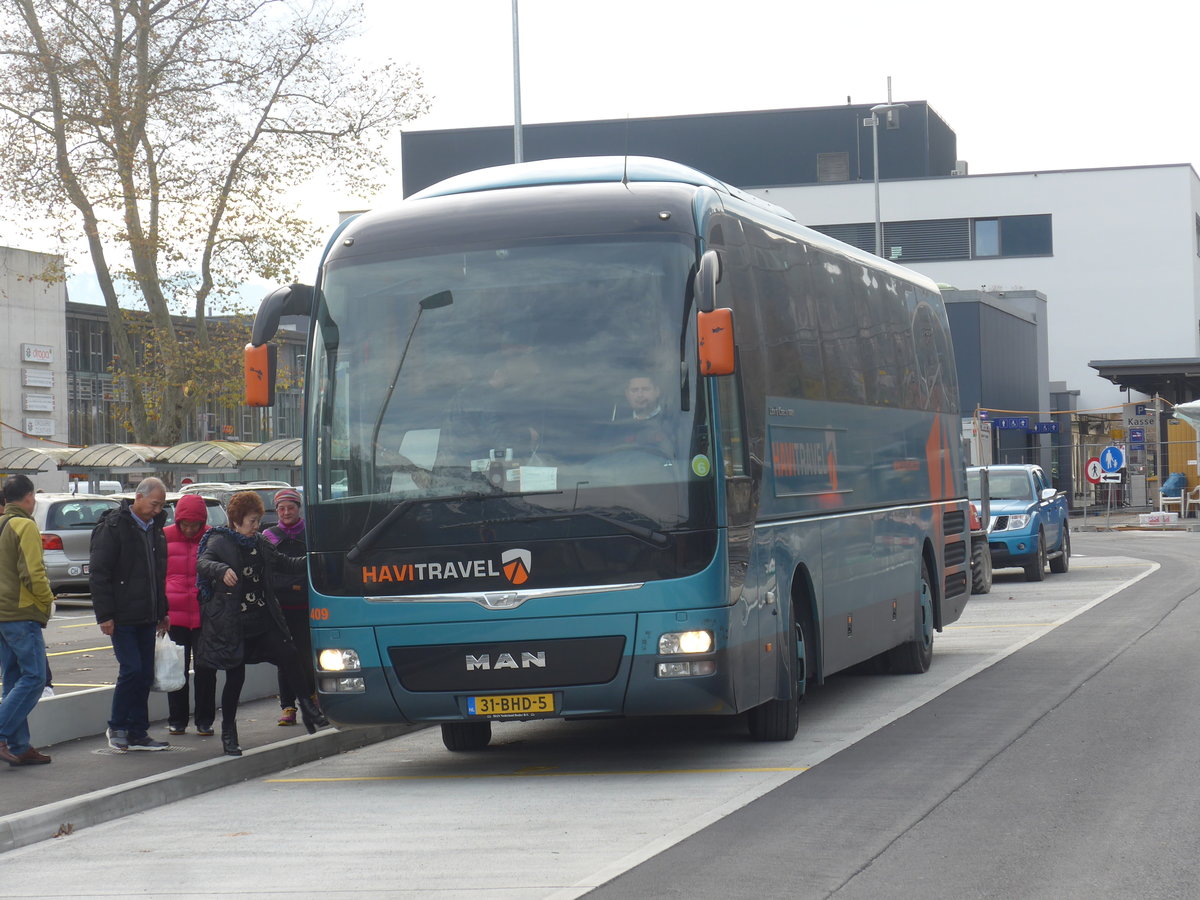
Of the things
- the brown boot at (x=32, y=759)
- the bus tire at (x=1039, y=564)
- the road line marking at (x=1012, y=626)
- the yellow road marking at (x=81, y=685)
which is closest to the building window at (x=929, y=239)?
the bus tire at (x=1039, y=564)

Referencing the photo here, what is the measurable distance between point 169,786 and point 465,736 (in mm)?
2315

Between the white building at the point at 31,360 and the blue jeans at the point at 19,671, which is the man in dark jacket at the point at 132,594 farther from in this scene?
the white building at the point at 31,360

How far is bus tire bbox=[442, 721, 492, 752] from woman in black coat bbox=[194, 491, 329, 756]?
102cm

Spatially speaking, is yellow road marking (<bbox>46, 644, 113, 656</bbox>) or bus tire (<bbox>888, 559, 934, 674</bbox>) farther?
yellow road marking (<bbox>46, 644, 113, 656</bbox>)

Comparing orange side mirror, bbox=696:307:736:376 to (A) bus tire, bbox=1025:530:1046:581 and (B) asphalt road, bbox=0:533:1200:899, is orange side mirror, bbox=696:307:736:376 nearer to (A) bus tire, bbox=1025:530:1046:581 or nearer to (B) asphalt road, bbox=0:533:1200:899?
(B) asphalt road, bbox=0:533:1200:899

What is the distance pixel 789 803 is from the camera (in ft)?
29.5

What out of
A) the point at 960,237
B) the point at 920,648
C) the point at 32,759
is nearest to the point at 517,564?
the point at 32,759

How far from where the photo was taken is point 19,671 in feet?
35.0

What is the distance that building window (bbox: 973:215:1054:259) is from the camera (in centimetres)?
7306

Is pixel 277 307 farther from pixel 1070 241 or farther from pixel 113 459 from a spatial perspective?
pixel 1070 241

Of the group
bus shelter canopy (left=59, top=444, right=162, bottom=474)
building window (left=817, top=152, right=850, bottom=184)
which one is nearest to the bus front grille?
bus shelter canopy (left=59, top=444, right=162, bottom=474)

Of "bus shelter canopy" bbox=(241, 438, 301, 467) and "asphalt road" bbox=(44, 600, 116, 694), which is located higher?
"bus shelter canopy" bbox=(241, 438, 301, 467)

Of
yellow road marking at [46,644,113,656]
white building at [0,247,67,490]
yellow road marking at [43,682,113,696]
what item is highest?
white building at [0,247,67,490]

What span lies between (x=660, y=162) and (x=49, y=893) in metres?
6.24
